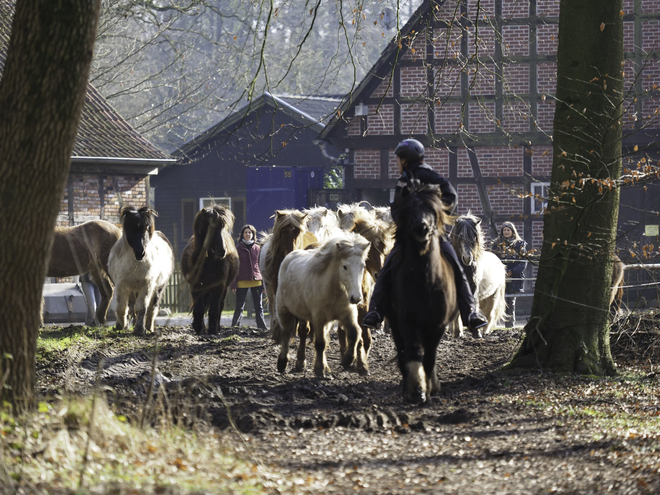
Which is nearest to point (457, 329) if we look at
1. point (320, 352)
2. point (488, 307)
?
point (488, 307)

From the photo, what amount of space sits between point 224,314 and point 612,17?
53.4 ft

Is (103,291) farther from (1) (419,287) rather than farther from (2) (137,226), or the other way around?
(1) (419,287)

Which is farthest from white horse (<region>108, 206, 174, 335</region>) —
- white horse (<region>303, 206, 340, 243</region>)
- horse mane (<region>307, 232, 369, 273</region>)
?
horse mane (<region>307, 232, 369, 273</region>)

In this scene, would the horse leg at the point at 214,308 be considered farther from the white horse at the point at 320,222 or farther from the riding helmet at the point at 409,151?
the riding helmet at the point at 409,151

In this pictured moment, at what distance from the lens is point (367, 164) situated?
26.4 meters

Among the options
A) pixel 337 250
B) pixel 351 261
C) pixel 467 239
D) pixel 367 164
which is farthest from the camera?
pixel 367 164

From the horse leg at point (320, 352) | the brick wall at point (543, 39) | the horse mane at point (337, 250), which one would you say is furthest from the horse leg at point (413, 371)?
the brick wall at point (543, 39)

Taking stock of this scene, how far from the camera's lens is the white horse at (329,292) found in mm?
9430

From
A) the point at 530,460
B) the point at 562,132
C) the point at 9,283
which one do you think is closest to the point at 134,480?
the point at 9,283

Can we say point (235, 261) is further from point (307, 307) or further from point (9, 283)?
point (9, 283)

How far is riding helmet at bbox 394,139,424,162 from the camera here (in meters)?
8.71

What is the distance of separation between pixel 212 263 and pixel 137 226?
4.65 ft

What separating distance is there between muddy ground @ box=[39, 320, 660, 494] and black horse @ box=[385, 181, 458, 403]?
1.24 ft

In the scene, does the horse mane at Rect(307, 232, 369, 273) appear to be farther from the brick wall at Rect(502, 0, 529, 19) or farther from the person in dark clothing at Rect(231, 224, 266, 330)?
the brick wall at Rect(502, 0, 529, 19)
